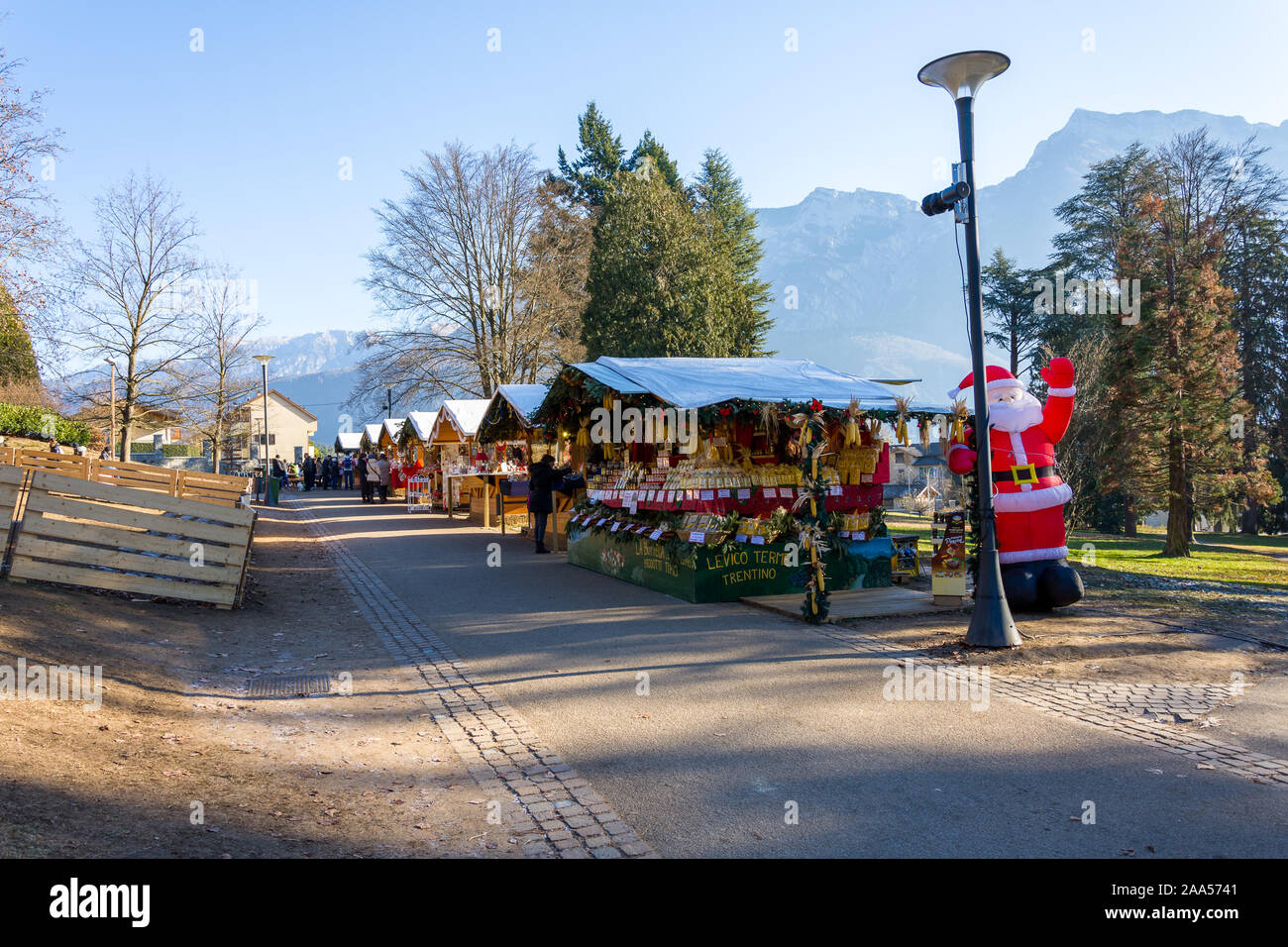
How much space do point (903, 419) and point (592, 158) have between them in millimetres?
41407

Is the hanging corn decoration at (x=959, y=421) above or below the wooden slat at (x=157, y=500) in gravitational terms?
above

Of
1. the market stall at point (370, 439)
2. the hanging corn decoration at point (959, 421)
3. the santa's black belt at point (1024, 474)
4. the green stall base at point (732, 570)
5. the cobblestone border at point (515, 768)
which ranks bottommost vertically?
the cobblestone border at point (515, 768)

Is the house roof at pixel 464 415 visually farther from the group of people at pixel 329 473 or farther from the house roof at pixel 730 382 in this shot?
the group of people at pixel 329 473

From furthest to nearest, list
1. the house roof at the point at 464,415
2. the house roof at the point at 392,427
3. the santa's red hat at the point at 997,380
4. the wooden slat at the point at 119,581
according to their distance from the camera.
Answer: the house roof at the point at 392,427 → the house roof at the point at 464,415 → the santa's red hat at the point at 997,380 → the wooden slat at the point at 119,581

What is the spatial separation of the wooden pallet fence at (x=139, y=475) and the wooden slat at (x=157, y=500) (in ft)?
16.0

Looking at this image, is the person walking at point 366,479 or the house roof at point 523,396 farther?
the person walking at point 366,479

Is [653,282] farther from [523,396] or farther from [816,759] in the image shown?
[816,759]

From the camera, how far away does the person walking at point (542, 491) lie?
16594 millimetres

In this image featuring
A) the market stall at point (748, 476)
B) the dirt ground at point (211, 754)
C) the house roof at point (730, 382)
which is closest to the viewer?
the dirt ground at point (211, 754)

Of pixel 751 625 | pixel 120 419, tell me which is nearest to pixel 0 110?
pixel 120 419

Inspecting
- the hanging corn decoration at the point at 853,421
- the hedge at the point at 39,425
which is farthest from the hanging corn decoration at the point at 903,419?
Result: the hedge at the point at 39,425

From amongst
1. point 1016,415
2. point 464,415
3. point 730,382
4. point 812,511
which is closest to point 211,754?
point 812,511

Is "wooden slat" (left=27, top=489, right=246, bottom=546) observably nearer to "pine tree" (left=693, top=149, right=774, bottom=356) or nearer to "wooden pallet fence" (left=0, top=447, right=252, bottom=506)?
"wooden pallet fence" (left=0, top=447, right=252, bottom=506)

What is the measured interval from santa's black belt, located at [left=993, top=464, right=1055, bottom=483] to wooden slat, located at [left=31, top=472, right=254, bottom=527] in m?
8.52
